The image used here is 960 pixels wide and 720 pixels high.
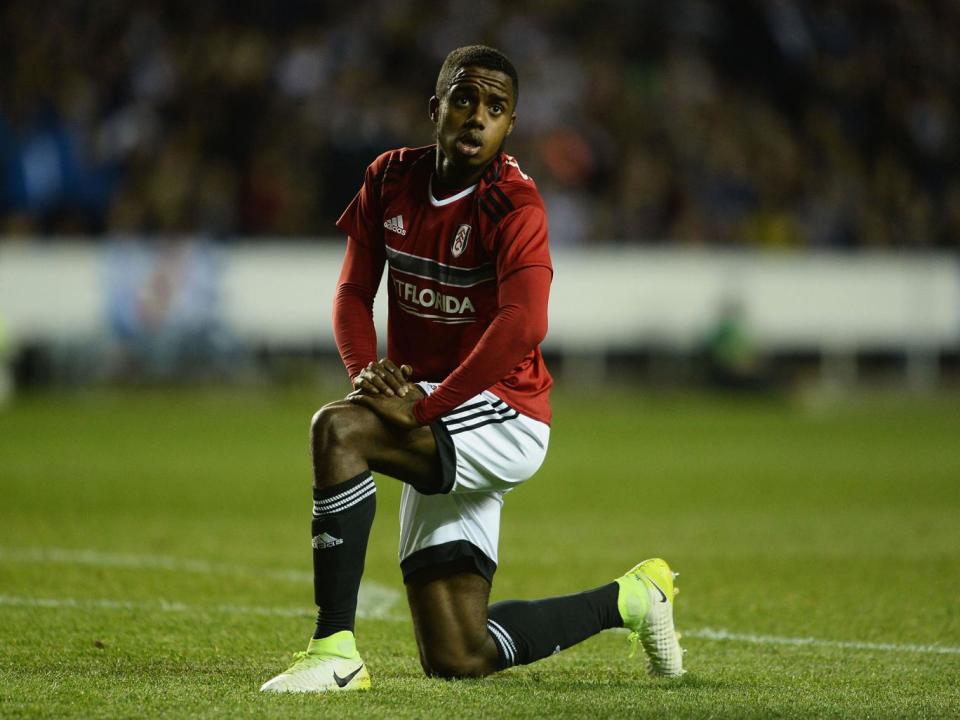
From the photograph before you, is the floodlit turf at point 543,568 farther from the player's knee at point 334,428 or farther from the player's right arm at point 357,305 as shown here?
the player's right arm at point 357,305

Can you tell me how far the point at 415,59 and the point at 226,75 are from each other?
2.78 meters

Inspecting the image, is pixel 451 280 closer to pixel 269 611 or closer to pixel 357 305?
pixel 357 305

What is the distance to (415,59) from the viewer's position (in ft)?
71.2

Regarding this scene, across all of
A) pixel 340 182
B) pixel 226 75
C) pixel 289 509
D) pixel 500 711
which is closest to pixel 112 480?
pixel 289 509

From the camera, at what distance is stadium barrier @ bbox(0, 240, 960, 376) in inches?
772

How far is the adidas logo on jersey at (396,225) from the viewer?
15.5 ft

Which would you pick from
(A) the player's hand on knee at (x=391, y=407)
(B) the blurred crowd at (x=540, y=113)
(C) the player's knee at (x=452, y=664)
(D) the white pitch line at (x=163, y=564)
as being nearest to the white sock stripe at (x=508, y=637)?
(C) the player's knee at (x=452, y=664)

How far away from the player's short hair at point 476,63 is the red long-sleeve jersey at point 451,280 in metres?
0.29

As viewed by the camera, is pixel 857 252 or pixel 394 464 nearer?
pixel 394 464

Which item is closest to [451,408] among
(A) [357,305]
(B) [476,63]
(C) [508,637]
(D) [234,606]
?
(A) [357,305]

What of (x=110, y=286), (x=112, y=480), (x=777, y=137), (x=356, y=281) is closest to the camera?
(x=356, y=281)

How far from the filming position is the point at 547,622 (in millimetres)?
4809

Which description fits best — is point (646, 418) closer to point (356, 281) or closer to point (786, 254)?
point (786, 254)

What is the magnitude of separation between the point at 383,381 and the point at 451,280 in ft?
1.52
